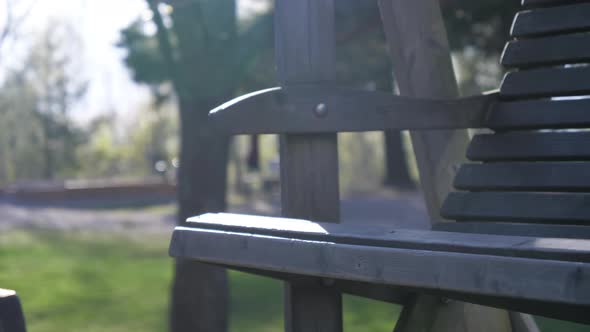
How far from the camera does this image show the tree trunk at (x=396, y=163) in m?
21.4

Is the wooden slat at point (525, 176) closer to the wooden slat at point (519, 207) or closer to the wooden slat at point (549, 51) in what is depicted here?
the wooden slat at point (519, 207)

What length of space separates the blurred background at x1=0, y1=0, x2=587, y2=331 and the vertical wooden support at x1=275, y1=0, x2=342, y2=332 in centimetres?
232

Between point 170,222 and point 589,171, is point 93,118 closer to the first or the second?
point 170,222

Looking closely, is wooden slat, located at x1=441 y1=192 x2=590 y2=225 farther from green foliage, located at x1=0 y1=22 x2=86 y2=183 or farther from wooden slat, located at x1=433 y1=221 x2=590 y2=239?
green foliage, located at x1=0 y1=22 x2=86 y2=183

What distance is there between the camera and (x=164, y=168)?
Result: 2756 cm

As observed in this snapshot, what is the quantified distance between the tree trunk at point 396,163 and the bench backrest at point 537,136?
18.6 m

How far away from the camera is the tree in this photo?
5.80 m

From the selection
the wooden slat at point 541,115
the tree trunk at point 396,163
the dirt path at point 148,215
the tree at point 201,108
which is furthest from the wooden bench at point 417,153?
the tree trunk at point 396,163

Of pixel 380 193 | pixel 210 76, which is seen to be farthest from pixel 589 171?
pixel 380 193

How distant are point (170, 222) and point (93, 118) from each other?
1962 cm

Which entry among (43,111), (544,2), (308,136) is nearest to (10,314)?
(308,136)

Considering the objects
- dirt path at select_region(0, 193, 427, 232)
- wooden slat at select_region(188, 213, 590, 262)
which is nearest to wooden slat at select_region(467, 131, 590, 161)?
wooden slat at select_region(188, 213, 590, 262)

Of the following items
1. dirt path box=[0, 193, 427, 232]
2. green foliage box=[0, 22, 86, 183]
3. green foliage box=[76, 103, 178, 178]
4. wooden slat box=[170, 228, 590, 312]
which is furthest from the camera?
green foliage box=[76, 103, 178, 178]

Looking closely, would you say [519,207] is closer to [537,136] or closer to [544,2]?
[537,136]
